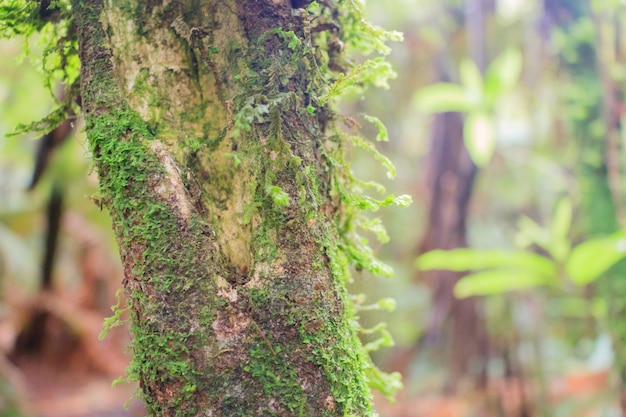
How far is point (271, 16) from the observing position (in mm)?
835

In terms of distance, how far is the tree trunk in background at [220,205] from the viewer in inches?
29.1

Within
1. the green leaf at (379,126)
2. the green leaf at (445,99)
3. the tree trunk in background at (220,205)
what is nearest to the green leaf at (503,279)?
the green leaf at (445,99)

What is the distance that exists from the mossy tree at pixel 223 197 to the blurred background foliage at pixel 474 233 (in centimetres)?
16

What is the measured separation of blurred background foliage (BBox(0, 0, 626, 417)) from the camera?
256cm

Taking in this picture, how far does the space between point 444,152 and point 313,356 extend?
135 inches

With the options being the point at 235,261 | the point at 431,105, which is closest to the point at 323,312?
the point at 235,261

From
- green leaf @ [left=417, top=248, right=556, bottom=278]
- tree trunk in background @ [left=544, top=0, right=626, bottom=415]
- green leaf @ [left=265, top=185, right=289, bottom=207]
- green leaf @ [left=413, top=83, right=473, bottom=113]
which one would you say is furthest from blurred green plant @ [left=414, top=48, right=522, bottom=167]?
green leaf @ [left=265, top=185, right=289, bottom=207]

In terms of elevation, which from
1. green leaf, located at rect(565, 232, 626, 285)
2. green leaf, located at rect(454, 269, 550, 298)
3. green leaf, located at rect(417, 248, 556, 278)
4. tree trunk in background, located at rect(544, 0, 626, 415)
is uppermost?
tree trunk in background, located at rect(544, 0, 626, 415)

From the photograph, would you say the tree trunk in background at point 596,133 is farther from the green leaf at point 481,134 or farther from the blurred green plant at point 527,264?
the green leaf at point 481,134

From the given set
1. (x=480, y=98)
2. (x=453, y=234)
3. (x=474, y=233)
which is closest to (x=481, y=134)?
(x=480, y=98)

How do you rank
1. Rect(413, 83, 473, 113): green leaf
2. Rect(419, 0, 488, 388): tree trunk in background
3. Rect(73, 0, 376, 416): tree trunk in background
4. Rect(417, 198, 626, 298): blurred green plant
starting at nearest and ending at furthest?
1. Rect(73, 0, 376, 416): tree trunk in background
2. Rect(417, 198, 626, 298): blurred green plant
3. Rect(413, 83, 473, 113): green leaf
4. Rect(419, 0, 488, 388): tree trunk in background

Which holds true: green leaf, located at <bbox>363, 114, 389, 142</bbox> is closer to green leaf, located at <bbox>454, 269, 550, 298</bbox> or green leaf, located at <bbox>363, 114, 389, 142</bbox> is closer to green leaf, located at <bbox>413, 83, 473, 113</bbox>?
green leaf, located at <bbox>454, 269, 550, 298</bbox>

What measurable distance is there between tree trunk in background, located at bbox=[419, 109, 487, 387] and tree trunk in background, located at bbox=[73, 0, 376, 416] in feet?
9.91

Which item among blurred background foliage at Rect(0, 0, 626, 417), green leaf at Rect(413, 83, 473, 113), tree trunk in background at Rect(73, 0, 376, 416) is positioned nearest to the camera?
tree trunk in background at Rect(73, 0, 376, 416)
